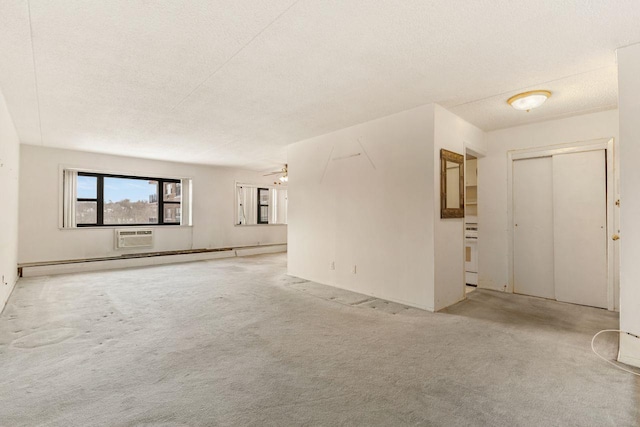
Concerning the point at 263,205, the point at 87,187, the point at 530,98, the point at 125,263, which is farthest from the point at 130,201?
the point at 530,98

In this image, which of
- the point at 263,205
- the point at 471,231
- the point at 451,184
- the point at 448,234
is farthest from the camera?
the point at 263,205

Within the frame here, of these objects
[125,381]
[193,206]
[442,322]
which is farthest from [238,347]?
[193,206]

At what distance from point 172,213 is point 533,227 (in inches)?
316

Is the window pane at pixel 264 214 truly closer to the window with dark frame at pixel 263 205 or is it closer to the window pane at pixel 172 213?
the window with dark frame at pixel 263 205

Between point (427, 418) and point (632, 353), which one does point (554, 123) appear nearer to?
point (632, 353)

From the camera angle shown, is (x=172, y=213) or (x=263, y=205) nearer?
(x=172, y=213)

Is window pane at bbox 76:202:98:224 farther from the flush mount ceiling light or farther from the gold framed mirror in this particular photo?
the flush mount ceiling light

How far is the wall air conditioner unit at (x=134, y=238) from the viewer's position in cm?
707

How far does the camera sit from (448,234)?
4.02 m

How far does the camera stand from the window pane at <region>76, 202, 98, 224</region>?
22.3 ft

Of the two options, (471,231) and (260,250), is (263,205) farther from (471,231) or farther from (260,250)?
(471,231)

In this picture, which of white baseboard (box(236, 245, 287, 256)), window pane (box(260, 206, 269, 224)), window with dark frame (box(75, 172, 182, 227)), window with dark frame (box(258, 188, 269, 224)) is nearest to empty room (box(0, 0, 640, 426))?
window with dark frame (box(75, 172, 182, 227))

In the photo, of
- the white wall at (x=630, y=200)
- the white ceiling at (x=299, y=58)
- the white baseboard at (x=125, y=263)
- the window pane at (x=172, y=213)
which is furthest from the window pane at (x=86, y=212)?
the white wall at (x=630, y=200)

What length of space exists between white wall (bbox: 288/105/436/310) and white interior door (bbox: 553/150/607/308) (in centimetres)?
211
